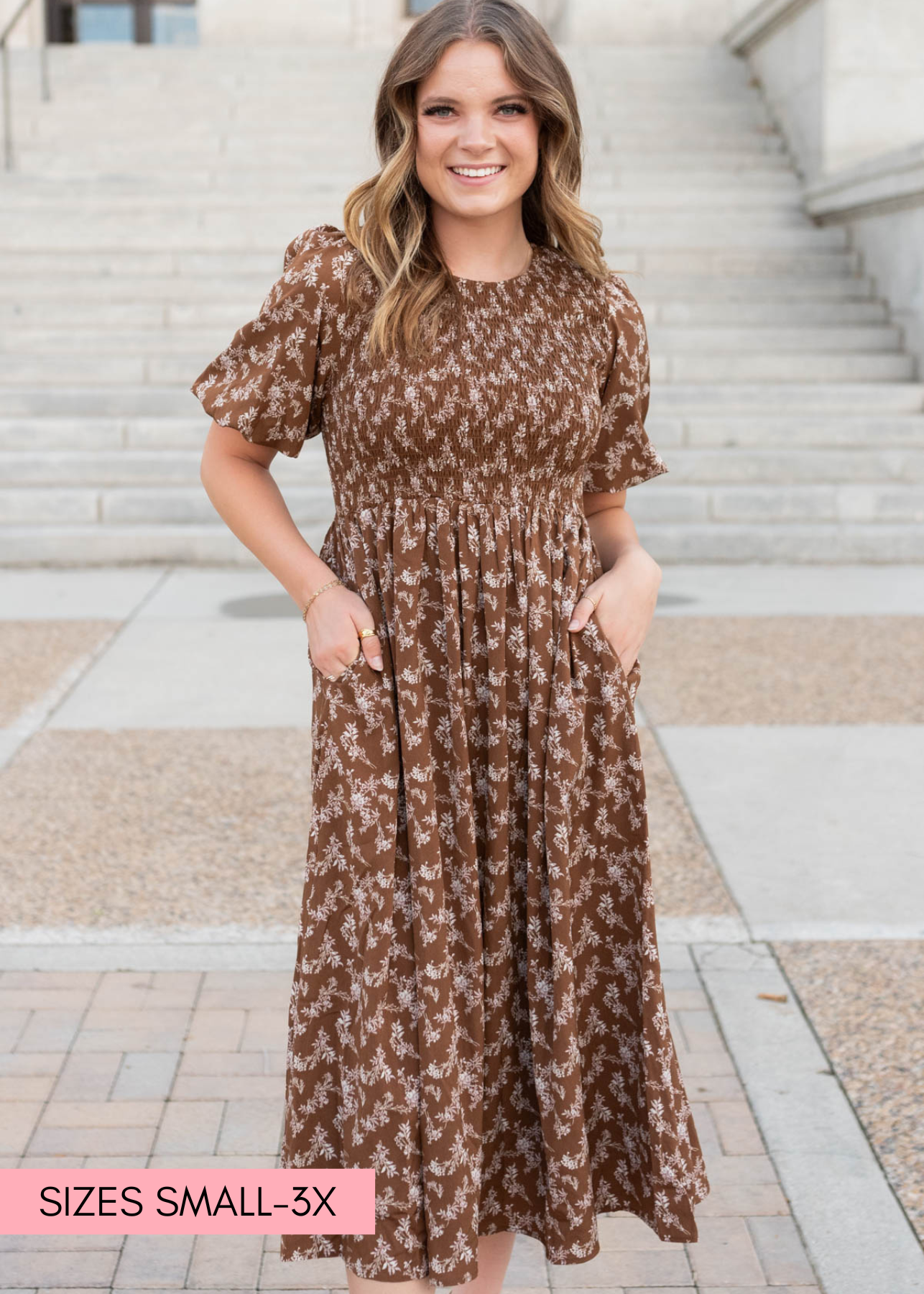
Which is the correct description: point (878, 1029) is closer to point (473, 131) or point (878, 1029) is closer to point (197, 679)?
point (473, 131)

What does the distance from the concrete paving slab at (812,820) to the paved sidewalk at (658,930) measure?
1cm

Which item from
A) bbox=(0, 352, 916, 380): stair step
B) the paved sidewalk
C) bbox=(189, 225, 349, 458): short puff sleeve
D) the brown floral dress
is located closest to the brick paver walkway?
the paved sidewalk

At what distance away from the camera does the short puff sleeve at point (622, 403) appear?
2.10 m

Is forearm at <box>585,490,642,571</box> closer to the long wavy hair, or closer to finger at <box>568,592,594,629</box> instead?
finger at <box>568,592,594,629</box>

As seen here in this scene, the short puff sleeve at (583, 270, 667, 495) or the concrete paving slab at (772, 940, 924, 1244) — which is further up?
the short puff sleeve at (583, 270, 667, 495)

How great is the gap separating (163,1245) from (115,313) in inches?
345

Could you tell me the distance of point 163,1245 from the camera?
247cm

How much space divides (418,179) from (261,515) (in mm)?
499

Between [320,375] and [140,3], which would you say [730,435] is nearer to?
[320,375]

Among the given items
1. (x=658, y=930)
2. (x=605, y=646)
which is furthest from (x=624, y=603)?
(x=658, y=930)

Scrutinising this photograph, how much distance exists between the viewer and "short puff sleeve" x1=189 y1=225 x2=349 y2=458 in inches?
76.8

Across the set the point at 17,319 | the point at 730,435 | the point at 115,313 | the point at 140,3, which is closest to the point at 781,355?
the point at 730,435

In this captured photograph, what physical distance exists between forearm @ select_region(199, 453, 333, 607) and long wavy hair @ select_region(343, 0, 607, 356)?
0.28m

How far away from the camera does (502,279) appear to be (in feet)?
6.70
